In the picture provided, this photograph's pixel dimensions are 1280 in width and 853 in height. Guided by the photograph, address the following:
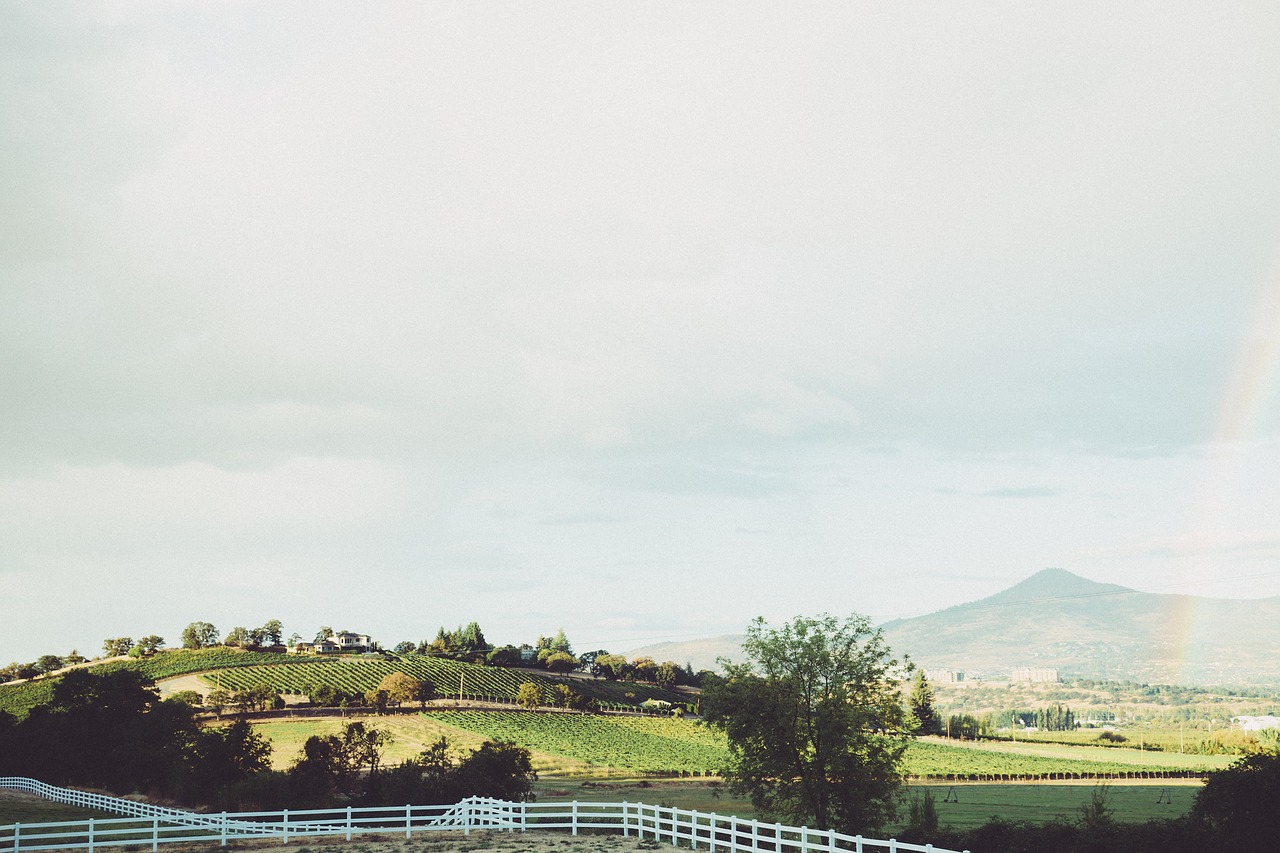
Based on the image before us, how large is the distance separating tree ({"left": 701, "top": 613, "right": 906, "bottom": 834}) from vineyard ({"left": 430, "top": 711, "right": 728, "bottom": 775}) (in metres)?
60.6

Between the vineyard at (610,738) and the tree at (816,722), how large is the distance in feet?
199

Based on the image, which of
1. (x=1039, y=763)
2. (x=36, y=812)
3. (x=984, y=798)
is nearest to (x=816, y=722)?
(x=36, y=812)

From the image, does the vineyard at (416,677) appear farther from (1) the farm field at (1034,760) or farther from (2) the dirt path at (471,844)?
(2) the dirt path at (471,844)

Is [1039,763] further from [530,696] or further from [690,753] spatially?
[530,696]

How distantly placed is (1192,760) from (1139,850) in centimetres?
12814

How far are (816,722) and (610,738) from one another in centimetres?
9441

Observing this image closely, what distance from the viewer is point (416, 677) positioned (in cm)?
15950

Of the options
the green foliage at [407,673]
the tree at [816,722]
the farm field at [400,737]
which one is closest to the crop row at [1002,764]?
the farm field at [400,737]

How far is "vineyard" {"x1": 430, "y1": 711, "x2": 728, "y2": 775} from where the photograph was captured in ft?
365

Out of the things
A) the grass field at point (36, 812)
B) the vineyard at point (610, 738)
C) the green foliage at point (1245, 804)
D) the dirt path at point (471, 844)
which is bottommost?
the vineyard at point (610, 738)

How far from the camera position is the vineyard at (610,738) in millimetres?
111375

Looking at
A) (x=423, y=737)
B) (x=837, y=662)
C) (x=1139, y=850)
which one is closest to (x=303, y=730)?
(x=423, y=737)

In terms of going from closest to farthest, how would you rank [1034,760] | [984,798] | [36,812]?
[36,812]
[984,798]
[1034,760]

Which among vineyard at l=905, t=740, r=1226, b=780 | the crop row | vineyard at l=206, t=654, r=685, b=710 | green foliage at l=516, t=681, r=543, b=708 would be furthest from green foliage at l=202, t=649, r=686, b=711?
vineyard at l=905, t=740, r=1226, b=780
